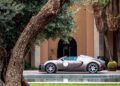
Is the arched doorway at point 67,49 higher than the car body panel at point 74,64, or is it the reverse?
the arched doorway at point 67,49

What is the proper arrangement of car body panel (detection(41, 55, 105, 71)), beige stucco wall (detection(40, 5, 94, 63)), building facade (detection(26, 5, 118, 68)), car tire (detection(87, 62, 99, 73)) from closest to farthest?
car tire (detection(87, 62, 99, 73))
car body panel (detection(41, 55, 105, 71))
building facade (detection(26, 5, 118, 68))
beige stucco wall (detection(40, 5, 94, 63))

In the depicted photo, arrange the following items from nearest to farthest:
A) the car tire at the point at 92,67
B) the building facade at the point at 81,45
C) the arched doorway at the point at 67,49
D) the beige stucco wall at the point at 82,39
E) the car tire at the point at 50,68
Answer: the car tire at the point at 92,67, the car tire at the point at 50,68, the building facade at the point at 81,45, the beige stucco wall at the point at 82,39, the arched doorway at the point at 67,49

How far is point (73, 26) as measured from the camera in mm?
13750

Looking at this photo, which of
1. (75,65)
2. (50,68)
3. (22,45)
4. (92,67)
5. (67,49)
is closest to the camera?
(22,45)

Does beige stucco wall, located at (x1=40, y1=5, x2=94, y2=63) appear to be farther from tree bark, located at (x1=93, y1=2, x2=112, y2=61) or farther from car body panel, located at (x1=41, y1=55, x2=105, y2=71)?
car body panel, located at (x1=41, y1=55, x2=105, y2=71)

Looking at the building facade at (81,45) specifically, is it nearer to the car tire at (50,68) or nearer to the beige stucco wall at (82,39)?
the beige stucco wall at (82,39)

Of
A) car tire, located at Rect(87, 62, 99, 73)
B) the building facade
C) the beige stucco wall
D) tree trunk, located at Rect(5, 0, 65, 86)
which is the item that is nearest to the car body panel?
A: car tire, located at Rect(87, 62, 99, 73)

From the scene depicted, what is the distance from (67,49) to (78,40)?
1.40 m

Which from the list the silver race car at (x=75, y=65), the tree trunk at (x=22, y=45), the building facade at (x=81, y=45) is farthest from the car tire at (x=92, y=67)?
the tree trunk at (x=22, y=45)

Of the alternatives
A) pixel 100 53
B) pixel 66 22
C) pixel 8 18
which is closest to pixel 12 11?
pixel 8 18

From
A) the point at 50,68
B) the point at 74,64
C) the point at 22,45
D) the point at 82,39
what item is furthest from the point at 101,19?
the point at 22,45

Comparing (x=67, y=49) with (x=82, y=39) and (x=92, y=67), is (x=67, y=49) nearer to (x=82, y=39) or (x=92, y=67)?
(x=82, y=39)

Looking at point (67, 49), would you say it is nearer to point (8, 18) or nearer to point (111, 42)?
point (111, 42)

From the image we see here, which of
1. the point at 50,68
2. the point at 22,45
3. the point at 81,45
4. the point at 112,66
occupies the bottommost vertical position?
the point at 50,68
